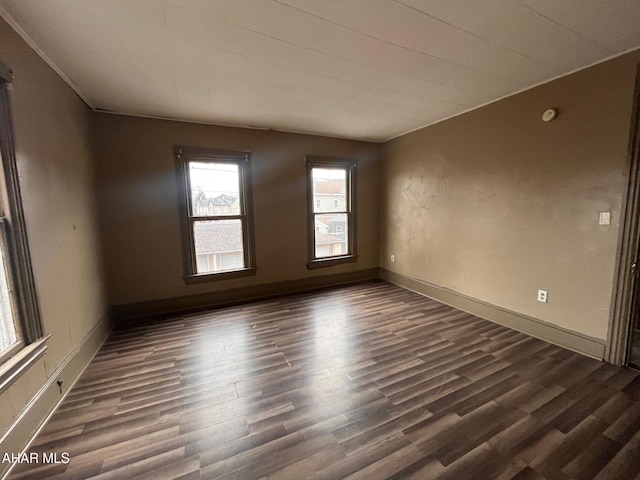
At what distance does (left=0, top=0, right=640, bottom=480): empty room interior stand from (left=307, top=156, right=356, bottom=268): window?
0.40m

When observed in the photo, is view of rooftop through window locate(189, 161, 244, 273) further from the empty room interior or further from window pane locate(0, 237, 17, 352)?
window pane locate(0, 237, 17, 352)

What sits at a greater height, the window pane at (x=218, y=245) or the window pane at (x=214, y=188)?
the window pane at (x=214, y=188)

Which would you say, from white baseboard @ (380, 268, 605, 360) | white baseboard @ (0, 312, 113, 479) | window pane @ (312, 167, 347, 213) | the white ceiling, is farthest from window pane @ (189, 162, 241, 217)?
white baseboard @ (380, 268, 605, 360)

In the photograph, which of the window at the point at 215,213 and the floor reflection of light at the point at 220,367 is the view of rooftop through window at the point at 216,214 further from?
the floor reflection of light at the point at 220,367

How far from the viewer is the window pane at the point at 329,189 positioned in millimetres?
4289

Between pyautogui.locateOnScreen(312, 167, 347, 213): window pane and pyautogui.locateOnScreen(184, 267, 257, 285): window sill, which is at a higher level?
pyautogui.locateOnScreen(312, 167, 347, 213): window pane

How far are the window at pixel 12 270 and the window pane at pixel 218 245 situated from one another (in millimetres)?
1987

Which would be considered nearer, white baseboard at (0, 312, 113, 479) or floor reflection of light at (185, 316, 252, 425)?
white baseboard at (0, 312, 113, 479)

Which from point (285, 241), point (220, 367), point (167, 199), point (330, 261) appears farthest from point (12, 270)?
point (330, 261)

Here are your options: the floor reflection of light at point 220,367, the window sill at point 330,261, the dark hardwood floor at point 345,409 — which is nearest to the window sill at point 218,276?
the floor reflection of light at point 220,367

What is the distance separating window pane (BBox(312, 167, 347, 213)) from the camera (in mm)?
4289

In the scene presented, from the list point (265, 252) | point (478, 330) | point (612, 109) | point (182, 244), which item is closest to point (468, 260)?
point (478, 330)

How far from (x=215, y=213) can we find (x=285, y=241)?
1087mm

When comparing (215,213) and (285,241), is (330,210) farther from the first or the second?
(215,213)
